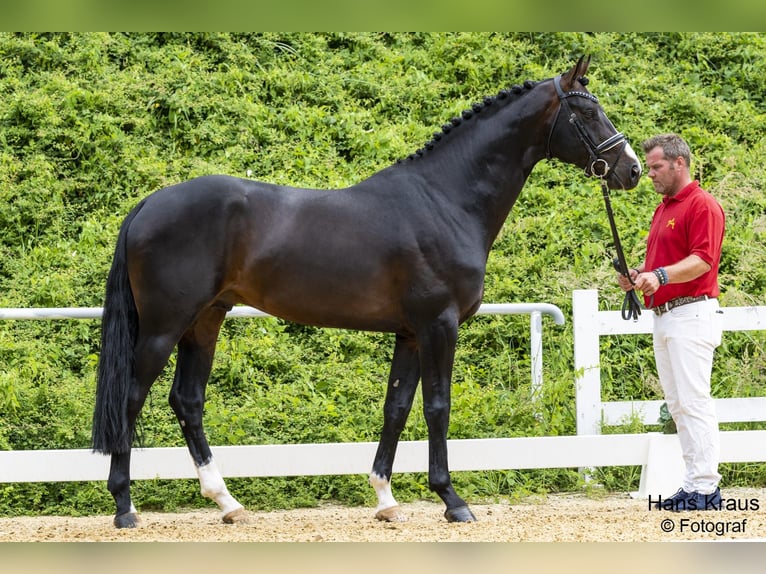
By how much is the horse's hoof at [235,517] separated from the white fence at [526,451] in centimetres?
38

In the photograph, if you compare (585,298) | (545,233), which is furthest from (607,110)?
(585,298)

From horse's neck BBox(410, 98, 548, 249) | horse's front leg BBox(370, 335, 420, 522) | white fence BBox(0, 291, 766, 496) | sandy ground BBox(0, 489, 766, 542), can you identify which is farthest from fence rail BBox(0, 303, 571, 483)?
horse's neck BBox(410, 98, 548, 249)

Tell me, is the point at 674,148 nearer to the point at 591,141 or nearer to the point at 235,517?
the point at 591,141

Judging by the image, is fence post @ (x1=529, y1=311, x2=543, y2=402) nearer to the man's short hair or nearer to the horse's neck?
the horse's neck

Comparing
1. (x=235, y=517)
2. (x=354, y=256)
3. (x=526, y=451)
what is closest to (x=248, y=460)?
(x=235, y=517)

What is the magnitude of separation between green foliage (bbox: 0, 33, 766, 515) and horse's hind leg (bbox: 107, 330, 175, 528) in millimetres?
1156

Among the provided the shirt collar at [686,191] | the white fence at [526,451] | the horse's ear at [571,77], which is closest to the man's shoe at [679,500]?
the white fence at [526,451]

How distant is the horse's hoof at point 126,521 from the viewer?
4422 millimetres

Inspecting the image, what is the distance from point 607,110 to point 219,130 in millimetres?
4606

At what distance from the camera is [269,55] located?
1107cm

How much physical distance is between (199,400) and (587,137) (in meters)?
2.58

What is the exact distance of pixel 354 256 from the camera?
4.55m

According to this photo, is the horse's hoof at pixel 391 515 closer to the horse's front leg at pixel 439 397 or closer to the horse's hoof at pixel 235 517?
the horse's front leg at pixel 439 397

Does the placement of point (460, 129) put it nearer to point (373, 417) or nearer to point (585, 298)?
point (585, 298)
